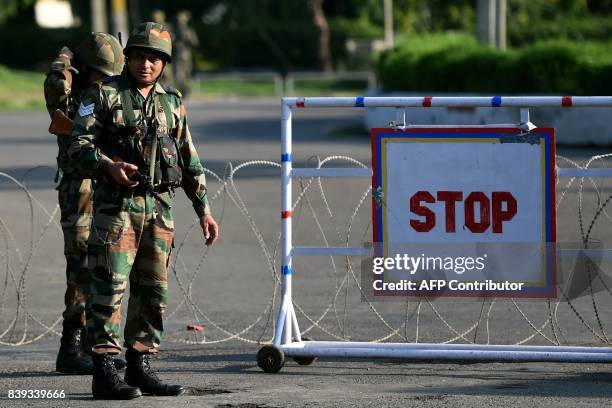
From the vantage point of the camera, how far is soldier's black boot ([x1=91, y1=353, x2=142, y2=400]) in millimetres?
6977

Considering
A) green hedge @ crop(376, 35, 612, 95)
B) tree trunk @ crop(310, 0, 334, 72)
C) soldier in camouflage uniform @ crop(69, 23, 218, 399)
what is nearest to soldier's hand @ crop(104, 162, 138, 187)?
soldier in camouflage uniform @ crop(69, 23, 218, 399)

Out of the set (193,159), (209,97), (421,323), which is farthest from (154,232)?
(209,97)

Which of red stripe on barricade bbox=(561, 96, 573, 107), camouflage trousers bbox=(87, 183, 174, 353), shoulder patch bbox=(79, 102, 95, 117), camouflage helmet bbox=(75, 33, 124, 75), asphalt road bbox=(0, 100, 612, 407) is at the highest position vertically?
camouflage helmet bbox=(75, 33, 124, 75)

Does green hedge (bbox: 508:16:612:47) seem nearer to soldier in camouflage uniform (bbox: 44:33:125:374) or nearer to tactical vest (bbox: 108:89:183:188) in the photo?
soldier in camouflage uniform (bbox: 44:33:125:374)

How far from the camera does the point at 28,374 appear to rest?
7.84 m

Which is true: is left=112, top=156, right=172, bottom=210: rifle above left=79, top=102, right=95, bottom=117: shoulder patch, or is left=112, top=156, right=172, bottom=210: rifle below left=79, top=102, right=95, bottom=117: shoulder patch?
below

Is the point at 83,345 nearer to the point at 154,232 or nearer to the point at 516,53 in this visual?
the point at 154,232

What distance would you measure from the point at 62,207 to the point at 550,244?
267cm

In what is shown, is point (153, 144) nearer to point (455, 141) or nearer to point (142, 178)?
point (142, 178)

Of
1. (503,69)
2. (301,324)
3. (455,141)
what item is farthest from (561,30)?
(455,141)

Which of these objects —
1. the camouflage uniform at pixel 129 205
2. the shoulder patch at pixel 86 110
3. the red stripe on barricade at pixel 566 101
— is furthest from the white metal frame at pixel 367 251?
the shoulder patch at pixel 86 110

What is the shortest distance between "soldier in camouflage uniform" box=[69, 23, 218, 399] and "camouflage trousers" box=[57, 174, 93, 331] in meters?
0.82

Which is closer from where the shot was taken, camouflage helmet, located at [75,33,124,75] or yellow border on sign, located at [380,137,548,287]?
yellow border on sign, located at [380,137,548,287]

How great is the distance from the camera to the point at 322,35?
4922 cm
